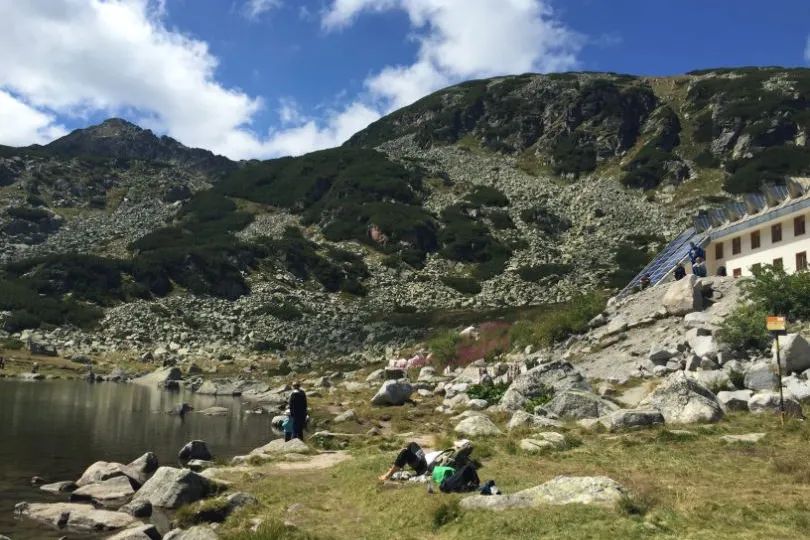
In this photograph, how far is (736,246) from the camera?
122 ft

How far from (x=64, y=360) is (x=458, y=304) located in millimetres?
41382

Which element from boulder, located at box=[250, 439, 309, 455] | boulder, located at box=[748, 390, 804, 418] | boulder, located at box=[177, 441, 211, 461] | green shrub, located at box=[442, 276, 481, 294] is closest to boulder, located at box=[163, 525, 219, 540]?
boulder, located at box=[250, 439, 309, 455]

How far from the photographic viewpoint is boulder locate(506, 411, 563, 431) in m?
17.1

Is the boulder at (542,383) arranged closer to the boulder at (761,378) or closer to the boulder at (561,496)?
the boulder at (761,378)

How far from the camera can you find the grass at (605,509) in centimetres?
794

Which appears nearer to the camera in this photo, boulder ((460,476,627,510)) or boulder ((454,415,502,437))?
boulder ((460,476,627,510))

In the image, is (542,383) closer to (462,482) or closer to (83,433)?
(462,482)

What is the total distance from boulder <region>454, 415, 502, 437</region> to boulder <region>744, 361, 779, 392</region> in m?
8.13

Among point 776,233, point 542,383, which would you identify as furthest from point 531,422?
point 776,233

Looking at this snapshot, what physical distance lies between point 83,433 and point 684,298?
25.6m

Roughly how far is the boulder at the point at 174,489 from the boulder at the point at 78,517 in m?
0.73

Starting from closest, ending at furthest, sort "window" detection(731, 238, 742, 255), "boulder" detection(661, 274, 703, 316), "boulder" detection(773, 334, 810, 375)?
1. "boulder" detection(773, 334, 810, 375)
2. "boulder" detection(661, 274, 703, 316)
3. "window" detection(731, 238, 742, 255)

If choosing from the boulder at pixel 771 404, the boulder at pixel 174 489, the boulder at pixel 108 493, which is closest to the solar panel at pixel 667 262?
the boulder at pixel 771 404

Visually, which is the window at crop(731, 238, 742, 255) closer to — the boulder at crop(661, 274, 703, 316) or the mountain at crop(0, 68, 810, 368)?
the boulder at crop(661, 274, 703, 316)
